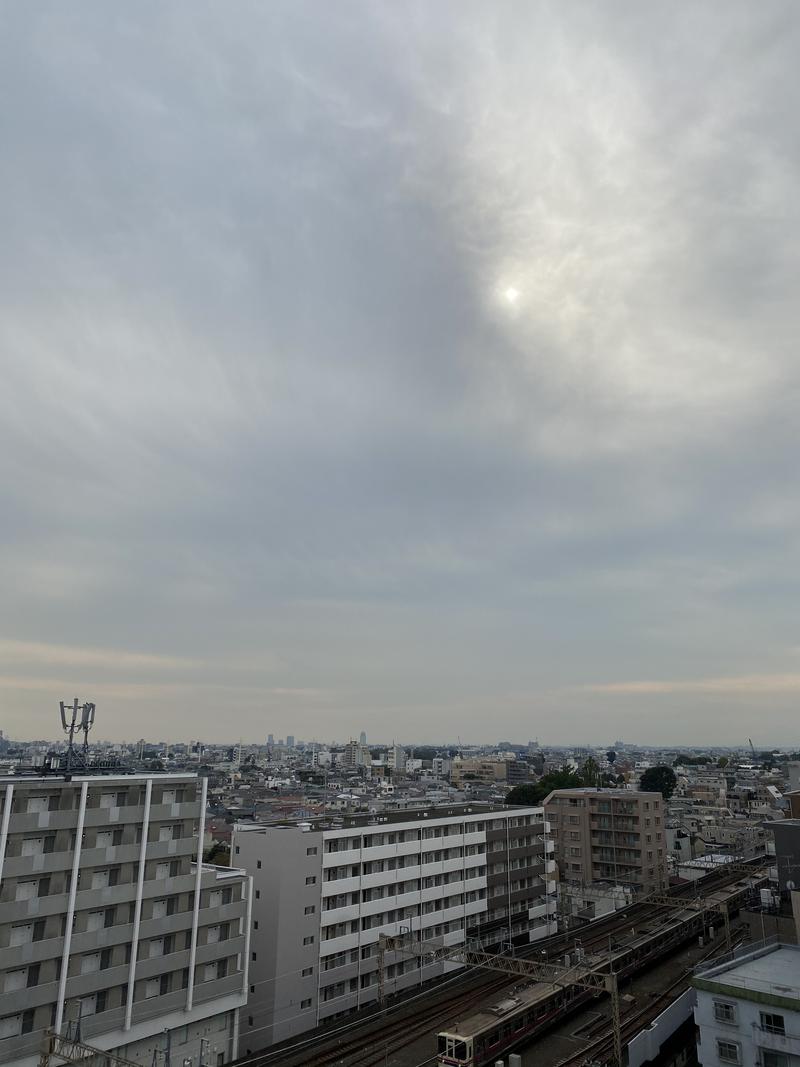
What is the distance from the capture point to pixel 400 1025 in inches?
1505

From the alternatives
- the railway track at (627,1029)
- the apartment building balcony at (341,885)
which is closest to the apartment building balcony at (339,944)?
the apartment building balcony at (341,885)

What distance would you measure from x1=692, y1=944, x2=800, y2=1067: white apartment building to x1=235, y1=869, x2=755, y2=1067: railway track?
52.7 feet

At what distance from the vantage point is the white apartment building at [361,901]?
4041 centimetres

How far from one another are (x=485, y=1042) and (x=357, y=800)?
249 feet

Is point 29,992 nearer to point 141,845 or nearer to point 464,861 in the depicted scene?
point 141,845

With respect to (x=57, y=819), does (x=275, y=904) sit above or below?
below

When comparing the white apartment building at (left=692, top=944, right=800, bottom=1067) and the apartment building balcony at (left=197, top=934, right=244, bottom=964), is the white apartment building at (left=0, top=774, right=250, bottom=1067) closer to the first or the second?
the apartment building balcony at (left=197, top=934, right=244, bottom=964)

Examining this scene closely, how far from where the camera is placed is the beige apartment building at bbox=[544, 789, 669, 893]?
226 ft

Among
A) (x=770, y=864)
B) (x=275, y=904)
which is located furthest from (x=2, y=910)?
(x=770, y=864)

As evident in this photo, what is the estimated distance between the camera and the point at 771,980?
28219 millimetres

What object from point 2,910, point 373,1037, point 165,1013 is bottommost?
point 373,1037

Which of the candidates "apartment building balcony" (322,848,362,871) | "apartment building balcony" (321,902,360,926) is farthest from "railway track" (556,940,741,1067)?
"apartment building balcony" (322,848,362,871)

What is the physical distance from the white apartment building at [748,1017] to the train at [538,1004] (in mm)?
8322

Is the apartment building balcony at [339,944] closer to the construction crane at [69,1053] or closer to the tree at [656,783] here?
the construction crane at [69,1053]
